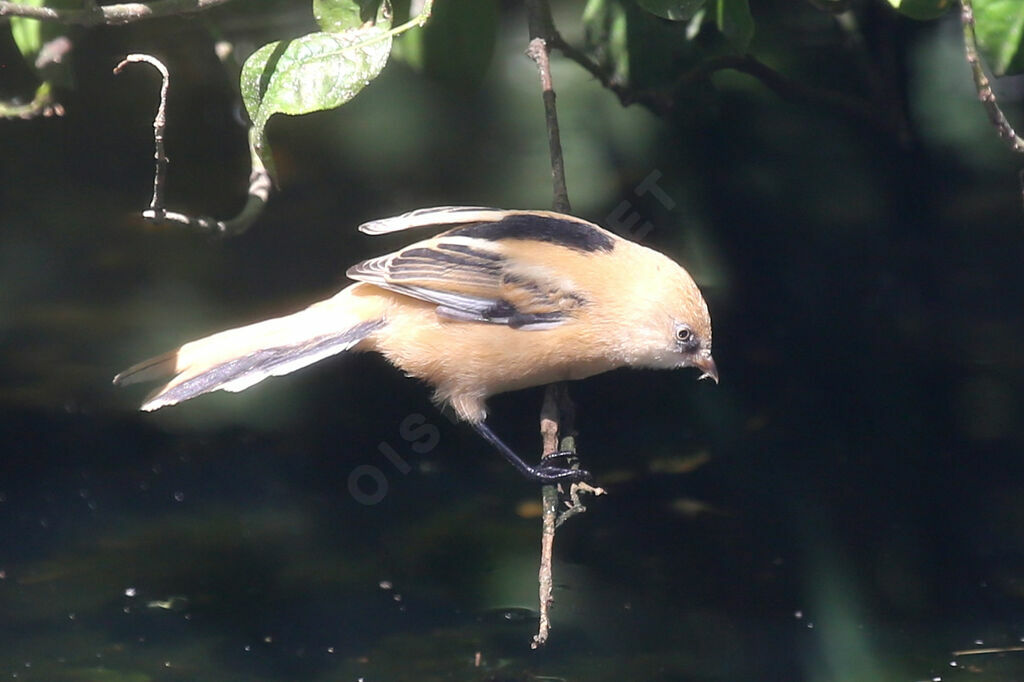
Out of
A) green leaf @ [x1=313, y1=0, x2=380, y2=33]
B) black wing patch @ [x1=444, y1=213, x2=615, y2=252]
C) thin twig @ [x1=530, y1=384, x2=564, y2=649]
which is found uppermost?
green leaf @ [x1=313, y1=0, x2=380, y2=33]

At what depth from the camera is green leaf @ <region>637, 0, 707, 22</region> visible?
66.6 inches

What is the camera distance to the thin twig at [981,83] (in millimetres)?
1460

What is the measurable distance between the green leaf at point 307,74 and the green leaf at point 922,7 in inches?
31.2

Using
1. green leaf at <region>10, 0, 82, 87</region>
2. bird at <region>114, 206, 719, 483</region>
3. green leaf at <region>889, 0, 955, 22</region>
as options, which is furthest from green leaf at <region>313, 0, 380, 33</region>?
green leaf at <region>889, 0, 955, 22</region>

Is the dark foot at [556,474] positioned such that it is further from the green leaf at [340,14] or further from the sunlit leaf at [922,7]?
the sunlit leaf at [922,7]

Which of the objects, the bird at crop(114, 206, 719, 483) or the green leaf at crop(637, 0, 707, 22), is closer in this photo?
the green leaf at crop(637, 0, 707, 22)

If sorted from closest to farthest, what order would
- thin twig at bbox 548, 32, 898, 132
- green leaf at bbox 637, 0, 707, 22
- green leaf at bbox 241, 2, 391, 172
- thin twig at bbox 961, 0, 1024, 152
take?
thin twig at bbox 961, 0, 1024, 152 < green leaf at bbox 241, 2, 391, 172 < green leaf at bbox 637, 0, 707, 22 < thin twig at bbox 548, 32, 898, 132

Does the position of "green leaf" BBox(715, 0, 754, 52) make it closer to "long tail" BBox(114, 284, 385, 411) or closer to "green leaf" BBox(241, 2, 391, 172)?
"green leaf" BBox(241, 2, 391, 172)

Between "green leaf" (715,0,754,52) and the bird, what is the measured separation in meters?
0.42

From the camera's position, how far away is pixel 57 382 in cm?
248

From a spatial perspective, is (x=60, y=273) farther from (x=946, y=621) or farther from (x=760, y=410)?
(x=946, y=621)

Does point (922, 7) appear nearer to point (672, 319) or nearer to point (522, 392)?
point (672, 319)

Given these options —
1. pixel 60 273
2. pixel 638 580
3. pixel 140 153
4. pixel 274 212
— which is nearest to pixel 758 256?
pixel 638 580

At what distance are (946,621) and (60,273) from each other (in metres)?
2.04
